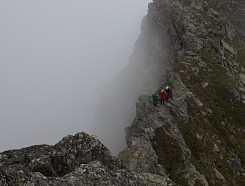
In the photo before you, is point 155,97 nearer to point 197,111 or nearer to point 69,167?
point 197,111

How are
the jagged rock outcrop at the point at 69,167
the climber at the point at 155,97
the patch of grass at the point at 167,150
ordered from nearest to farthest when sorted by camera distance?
the jagged rock outcrop at the point at 69,167 < the patch of grass at the point at 167,150 < the climber at the point at 155,97

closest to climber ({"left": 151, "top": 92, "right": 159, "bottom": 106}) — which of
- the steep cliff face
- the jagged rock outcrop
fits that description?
the steep cliff face

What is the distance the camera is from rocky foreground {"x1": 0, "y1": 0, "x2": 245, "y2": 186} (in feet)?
86.8

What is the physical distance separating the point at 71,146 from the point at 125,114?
5635cm

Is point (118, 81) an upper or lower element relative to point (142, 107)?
upper

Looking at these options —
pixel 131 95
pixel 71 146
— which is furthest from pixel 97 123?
pixel 71 146

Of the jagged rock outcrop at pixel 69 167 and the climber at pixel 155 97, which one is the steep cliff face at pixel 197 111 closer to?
the climber at pixel 155 97

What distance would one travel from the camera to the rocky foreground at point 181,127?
26.5 m

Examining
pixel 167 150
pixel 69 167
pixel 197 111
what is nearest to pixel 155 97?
pixel 197 111

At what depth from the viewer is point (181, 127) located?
42000mm

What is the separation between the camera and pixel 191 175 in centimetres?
3612

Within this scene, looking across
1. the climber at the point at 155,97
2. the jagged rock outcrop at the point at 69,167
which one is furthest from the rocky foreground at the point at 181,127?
the climber at the point at 155,97

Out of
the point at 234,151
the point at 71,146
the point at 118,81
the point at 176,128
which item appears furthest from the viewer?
the point at 118,81

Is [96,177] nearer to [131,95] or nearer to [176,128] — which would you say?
[176,128]
